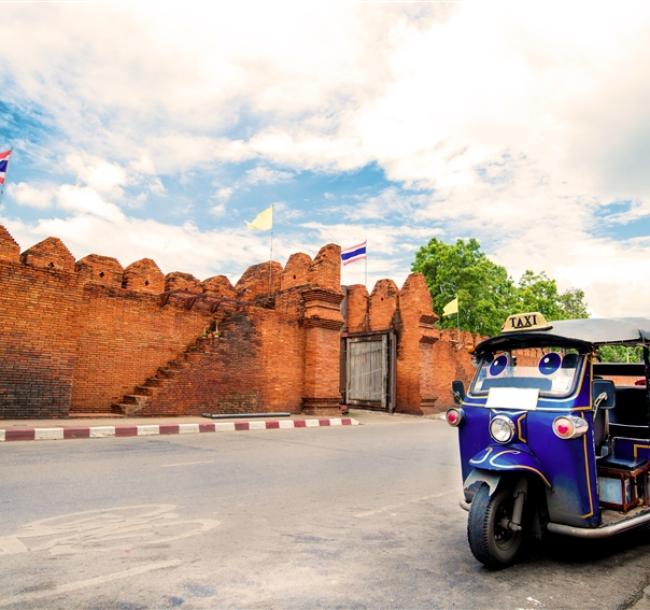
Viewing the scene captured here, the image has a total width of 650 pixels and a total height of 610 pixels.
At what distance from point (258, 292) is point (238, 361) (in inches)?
242

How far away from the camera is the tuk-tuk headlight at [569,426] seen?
12.2 ft

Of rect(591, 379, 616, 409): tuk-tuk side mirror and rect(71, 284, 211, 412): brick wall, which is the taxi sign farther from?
rect(71, 284, 211, 412): brick wall

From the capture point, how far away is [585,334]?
14.1 ft

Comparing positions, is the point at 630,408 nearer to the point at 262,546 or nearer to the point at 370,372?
the point at 262,546

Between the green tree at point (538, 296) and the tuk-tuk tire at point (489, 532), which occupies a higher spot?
the green tree at point (538, 296)

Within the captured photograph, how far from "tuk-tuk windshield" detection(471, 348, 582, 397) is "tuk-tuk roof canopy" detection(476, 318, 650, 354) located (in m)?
0.11

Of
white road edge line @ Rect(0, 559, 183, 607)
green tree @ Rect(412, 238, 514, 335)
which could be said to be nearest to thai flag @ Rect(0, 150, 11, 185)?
white road edge line @ Rect(0, 559, 183, 607)

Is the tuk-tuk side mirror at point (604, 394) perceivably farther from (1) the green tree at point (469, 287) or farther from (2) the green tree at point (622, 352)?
(1) the green tree at point (469, 287)

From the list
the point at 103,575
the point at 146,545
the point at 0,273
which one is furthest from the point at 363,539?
the point at 0,273

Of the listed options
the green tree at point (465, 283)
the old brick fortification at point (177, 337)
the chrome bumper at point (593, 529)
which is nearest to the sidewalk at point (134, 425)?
the old brick fortification at point (177, 337)

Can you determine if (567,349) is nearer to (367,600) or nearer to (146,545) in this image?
(367,600)

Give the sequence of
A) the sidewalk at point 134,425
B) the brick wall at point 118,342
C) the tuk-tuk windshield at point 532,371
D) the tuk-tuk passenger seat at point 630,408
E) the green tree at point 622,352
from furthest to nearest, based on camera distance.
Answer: the brick wall at point 118,342, the sidewalk at point 134,425, the tuk-tuk passenger seat at point 630,408, the green tree at point 622,352, the tuk-tuk windshield at point 532,371

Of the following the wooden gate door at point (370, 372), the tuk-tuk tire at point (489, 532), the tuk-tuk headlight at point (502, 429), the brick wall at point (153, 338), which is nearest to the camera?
the tuk-tuk tire at point (489, 532)

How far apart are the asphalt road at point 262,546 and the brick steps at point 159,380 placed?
600 cm
